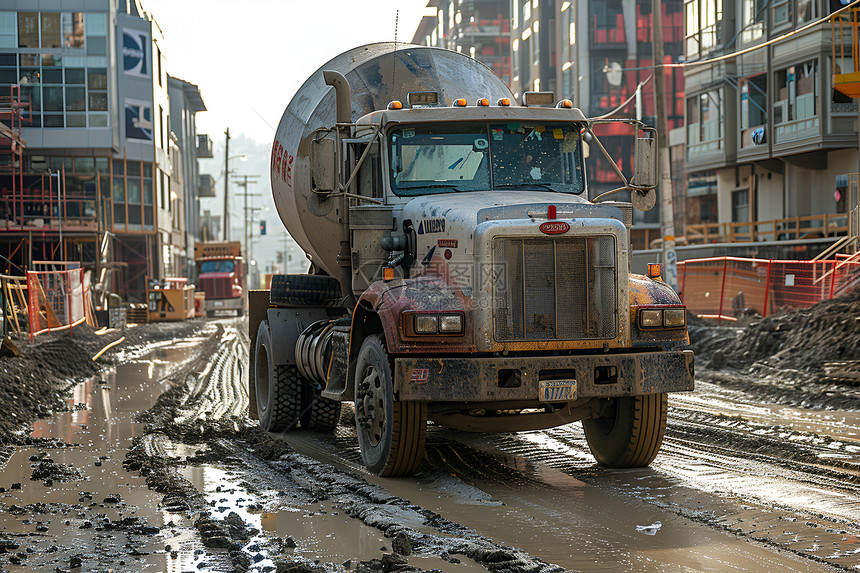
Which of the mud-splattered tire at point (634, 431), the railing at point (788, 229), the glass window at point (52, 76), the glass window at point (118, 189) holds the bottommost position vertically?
the mud-splattered tire at point (634, 431)

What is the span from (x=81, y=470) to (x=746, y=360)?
1239 centimetres

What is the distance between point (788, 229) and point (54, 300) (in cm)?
2475

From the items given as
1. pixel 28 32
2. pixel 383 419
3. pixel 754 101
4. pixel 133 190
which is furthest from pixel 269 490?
pixel 133 190

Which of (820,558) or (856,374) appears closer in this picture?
(820,558)

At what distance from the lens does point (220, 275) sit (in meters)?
53.7

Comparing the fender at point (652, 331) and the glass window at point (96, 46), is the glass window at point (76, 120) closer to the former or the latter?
the glass window at point (96, 46)

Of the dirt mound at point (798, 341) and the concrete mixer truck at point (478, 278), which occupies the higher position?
the concrete mixer truck at point (478, 278)

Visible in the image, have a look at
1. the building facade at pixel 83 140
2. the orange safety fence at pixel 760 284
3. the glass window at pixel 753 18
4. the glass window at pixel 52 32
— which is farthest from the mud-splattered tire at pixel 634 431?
the glass window at pixel 52 32

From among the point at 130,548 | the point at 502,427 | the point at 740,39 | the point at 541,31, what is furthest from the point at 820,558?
the point at 541,31

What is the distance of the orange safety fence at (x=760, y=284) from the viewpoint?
2120 centimetres

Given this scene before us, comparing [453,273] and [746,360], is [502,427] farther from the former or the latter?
[746,360]

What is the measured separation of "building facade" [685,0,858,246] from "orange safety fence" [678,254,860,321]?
291 inches

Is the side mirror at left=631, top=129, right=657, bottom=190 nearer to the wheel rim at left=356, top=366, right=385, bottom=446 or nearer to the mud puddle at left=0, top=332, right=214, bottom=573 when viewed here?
the wheel rim at left=356, top=366, right=385, bottom=446

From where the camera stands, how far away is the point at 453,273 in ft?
26.6
